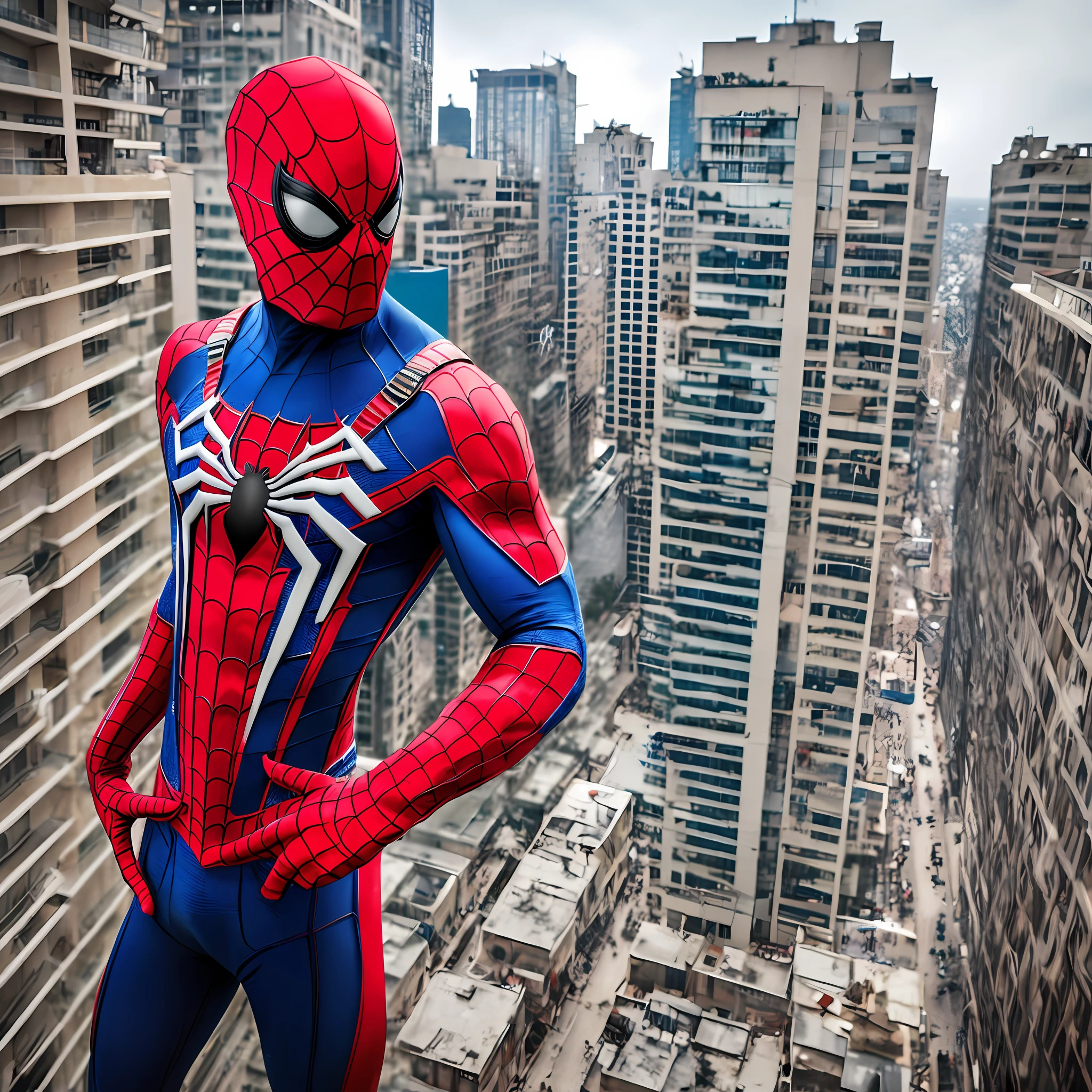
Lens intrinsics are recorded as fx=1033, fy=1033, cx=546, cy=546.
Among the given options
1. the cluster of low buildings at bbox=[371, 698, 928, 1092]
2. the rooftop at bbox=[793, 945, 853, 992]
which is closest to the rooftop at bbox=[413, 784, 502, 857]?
the cluster of low buildings at bbox=[371, 698, 928, 1092]

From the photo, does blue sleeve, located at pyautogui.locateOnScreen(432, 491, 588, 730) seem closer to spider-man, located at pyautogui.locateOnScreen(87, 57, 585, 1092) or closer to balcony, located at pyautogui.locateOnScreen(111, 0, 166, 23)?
spider-man, located at pyautogui.locateOnScreen(87, 57, 585, 1092)

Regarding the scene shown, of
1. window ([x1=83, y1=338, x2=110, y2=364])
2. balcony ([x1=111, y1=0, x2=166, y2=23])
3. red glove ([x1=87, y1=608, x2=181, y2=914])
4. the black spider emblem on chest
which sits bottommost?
red glove ([x1=87, y1=608, x2=181, y2=914])

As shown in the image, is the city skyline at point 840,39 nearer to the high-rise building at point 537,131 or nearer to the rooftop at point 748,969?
the high-rise building at point 537,131

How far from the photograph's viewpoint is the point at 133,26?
7.50 feet

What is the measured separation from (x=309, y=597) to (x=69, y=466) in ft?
4.49

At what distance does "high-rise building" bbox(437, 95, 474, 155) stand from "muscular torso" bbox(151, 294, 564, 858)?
2.21 m

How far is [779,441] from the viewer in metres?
2.98

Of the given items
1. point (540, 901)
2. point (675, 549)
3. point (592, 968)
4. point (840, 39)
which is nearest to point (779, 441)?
point (675, 549)

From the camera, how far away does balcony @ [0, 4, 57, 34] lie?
1774mm

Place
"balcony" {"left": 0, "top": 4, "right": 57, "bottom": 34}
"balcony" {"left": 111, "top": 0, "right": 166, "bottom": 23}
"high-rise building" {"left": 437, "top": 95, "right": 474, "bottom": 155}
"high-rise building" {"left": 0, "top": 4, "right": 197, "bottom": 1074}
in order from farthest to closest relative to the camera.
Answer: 1. "high-rise building" {"left": 437, "top": 95, "right": 474, "bottom": 155}
2. "balcony" {"left": 111, "top": 0, "right": 166, "bottom": 23}
3. "high-rise building" {"left": 0, "top": 4, "right": 197, "bottom": 1074}
4. "balcony" {"left": 0, "top": 4, "right": 57, "bottom": 34}

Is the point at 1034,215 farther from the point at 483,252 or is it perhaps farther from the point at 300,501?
the point at 300,501

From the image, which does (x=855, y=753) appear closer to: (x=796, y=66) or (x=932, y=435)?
(x=932, y=435)

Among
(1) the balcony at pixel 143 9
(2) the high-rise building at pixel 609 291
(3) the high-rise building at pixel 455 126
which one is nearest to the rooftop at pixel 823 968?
(2) the high-rise building at pixel 609 291

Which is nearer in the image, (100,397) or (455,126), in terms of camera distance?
(100,397)
